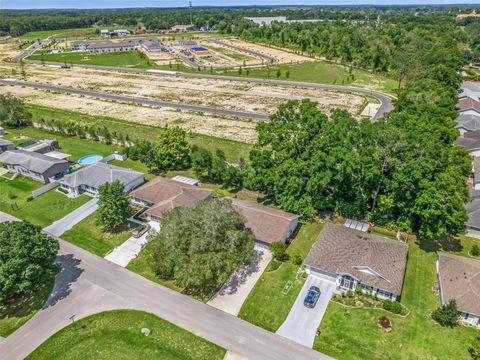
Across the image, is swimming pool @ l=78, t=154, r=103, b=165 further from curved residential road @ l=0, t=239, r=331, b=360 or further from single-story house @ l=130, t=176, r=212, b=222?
curved residential road @ l=0, t=239, r=331, b=360

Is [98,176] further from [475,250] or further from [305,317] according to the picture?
[475,250]

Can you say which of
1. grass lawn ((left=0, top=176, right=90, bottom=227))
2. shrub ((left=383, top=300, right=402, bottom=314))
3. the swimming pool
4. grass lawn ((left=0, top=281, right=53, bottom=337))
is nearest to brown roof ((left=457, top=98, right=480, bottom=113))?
shrub ((left=383, top=300, right=402, bottom=314))

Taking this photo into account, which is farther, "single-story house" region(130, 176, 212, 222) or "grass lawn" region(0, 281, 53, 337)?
"single-story house" region(130, 176, 212, 222)

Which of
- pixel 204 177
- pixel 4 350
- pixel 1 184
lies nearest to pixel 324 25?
pixel 204 177

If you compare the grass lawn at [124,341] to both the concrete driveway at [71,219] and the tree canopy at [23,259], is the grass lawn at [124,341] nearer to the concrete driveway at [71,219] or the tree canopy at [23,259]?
the tree canopy at [23,259]

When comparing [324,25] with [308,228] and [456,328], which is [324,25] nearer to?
[308,228]

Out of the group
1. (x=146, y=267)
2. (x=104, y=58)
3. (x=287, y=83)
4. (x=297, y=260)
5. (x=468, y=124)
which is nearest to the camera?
(x=297, y=260)

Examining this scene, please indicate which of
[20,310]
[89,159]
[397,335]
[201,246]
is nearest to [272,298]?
[201,246]
